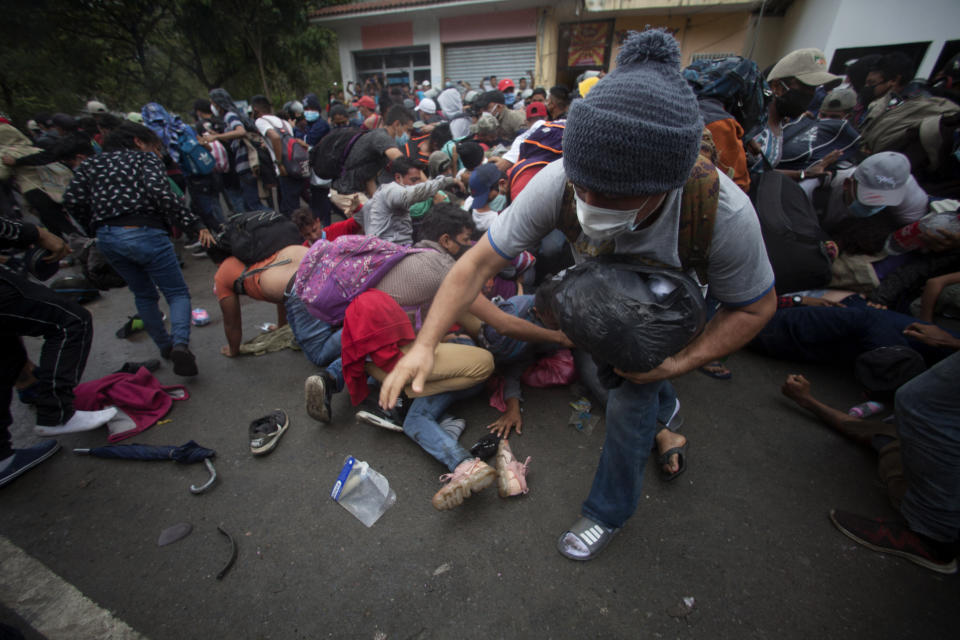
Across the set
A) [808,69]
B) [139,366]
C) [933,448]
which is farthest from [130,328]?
[808,69]

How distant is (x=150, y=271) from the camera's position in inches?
119

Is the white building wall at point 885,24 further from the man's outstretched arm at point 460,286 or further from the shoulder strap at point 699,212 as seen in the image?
the man's outstretched arm at point 460,286

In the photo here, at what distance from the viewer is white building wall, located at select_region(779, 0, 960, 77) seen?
6699mm

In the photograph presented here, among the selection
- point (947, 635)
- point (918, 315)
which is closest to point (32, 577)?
point (947, 635)

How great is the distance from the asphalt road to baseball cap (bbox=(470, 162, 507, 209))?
2.03 metres

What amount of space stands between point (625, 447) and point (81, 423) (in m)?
3.23

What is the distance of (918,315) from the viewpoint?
112 inches

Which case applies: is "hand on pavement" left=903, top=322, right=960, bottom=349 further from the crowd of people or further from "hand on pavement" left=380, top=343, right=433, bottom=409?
"hand on pavement" left=380, top=343, right=433, bottom=409

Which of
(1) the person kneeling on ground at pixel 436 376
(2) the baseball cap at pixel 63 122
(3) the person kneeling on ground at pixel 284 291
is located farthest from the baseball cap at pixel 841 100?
(2) the baseball cap at pixel 63 122

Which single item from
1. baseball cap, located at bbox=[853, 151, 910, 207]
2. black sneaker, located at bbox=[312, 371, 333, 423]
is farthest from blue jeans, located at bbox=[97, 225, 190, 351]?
baseball cap, located at bbox=[853, 151, 910, 207]

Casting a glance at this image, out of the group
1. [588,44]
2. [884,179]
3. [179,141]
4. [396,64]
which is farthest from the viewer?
[396,64]

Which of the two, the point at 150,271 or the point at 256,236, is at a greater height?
the point at 256,236

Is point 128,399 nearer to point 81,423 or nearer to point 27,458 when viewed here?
point 81,423

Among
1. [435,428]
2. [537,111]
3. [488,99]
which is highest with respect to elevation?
[488,99]
